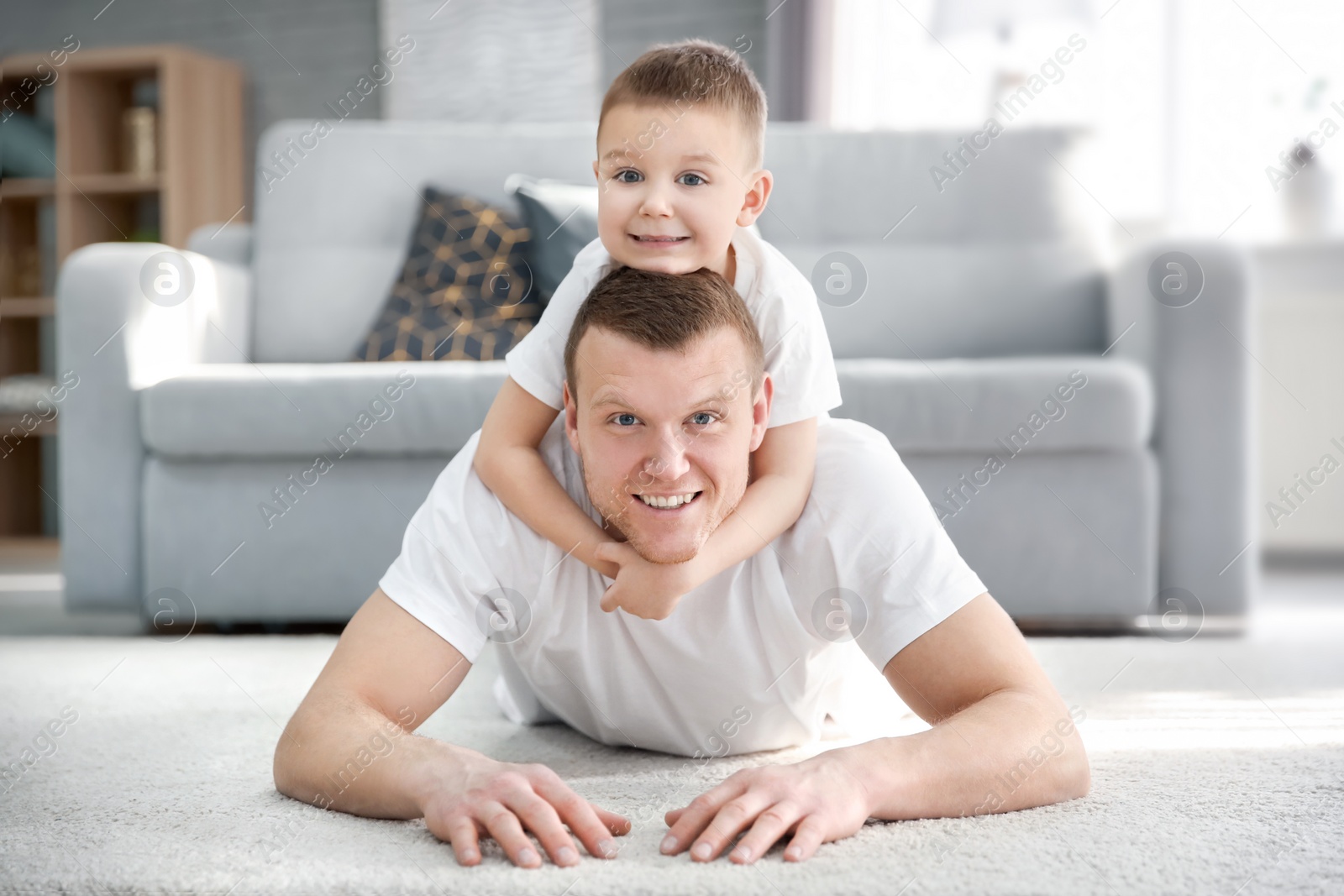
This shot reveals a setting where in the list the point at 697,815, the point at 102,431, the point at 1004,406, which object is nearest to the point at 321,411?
the point at 102,431

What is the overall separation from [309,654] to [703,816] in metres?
1.11

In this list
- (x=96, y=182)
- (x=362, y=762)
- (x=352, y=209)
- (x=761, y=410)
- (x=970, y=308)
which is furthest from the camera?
(x=96, y=182)

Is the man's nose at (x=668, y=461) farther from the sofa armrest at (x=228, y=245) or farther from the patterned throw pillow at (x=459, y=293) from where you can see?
the sofa armrest at (x=228, y=245)

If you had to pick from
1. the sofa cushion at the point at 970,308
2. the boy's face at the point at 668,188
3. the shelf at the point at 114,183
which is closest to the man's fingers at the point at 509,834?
the boy's face at the point at 668,188

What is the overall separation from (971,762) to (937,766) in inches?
1.2

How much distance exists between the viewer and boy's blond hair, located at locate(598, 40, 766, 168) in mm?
1081

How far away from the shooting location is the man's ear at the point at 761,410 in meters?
1.04

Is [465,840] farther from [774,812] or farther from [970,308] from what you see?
[970,308]

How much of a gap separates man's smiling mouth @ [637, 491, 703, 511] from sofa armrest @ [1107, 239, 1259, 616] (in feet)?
4.37

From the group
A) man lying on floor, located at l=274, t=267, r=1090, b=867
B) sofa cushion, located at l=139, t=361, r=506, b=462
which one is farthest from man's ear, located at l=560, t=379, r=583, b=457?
sofa cushion, located at l=139, t=361, r=506, b=462

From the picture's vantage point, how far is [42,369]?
4.13 metres

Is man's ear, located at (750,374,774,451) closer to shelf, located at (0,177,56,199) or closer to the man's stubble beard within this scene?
the man's stubble beard

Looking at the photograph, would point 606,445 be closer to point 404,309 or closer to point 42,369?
point 404,309

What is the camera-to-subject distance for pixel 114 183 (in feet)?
12.7
